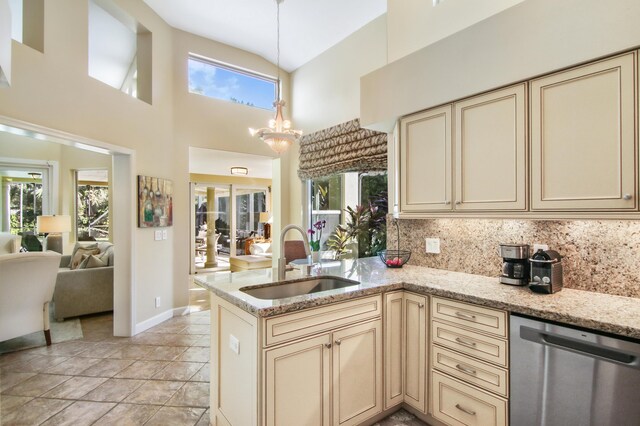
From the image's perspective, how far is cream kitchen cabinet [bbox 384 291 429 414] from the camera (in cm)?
210

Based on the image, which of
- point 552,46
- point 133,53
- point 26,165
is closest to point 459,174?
point 552,46

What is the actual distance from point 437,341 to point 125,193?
3.65m

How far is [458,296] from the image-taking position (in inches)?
74.4

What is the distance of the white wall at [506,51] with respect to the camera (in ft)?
5.19

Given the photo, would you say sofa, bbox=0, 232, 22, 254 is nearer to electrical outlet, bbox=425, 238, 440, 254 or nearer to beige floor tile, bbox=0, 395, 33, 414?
beige floor tile, bbox=0, 395, 33, 414

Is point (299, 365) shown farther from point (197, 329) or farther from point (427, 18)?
point (427, 18)

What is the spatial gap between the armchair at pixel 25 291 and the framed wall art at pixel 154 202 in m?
0.94

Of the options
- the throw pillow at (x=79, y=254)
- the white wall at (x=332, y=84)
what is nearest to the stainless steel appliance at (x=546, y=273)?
the white wall at (x=332, y=84)

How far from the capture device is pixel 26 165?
19.8ft

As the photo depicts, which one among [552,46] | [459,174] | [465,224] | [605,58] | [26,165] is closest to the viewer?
[605,58]

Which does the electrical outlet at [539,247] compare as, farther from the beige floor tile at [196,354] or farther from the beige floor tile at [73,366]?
the beige floor tile at [73,366]

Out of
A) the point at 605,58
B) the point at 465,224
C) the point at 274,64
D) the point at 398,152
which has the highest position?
the point at 274,64

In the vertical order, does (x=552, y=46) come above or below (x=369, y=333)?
above

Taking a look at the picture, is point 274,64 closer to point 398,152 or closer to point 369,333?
point 398,152
